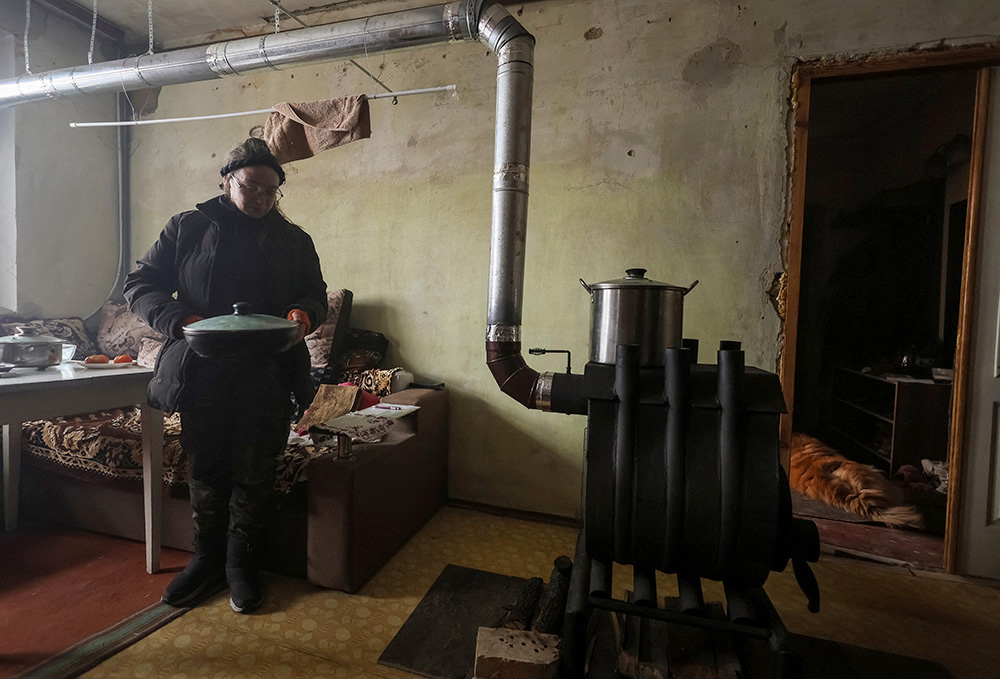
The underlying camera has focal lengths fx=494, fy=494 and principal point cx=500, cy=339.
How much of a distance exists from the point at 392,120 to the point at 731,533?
107 inches

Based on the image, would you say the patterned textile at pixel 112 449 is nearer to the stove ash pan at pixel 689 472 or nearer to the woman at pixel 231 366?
the woman at pixel 231 366

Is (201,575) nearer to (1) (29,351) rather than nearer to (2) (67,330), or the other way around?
(1) (29,351)

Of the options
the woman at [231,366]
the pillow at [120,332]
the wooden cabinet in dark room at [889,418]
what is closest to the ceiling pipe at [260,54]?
the woman at [231,366]

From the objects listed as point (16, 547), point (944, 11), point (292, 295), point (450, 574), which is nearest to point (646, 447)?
point (450, 574)

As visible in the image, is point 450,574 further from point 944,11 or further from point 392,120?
point 944,11

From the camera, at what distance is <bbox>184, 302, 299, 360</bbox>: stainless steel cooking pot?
1.33m

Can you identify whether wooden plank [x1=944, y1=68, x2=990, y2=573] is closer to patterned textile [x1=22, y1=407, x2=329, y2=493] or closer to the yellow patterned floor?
the yellow patterned floor

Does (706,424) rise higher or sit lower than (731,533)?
higher

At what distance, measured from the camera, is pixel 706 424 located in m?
1.27

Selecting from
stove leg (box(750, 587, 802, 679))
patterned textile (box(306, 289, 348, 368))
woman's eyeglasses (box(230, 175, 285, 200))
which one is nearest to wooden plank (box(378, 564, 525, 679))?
stove leg (box(750, 587, 802, 679))

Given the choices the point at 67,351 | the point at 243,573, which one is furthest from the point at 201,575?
the point at 67,351

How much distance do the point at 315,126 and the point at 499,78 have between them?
37.2 inches

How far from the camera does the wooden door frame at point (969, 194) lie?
2.08 meters

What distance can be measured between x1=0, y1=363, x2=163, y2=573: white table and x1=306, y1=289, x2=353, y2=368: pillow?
89cm
